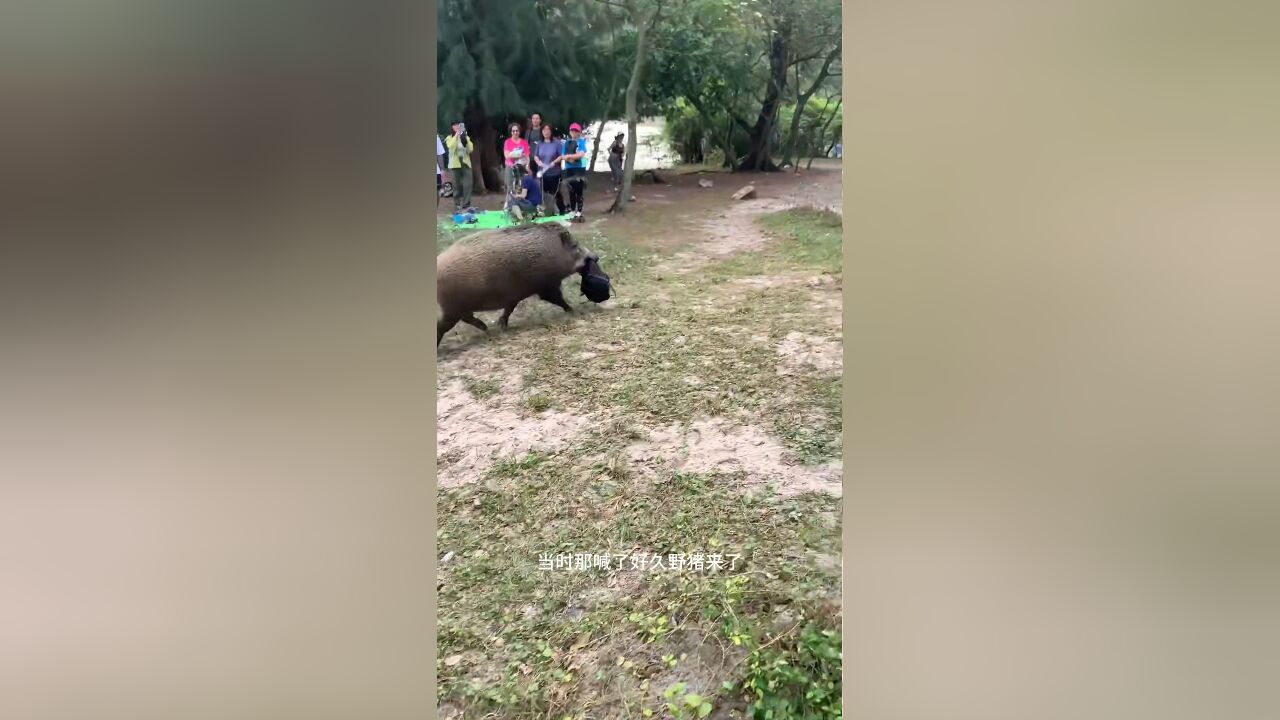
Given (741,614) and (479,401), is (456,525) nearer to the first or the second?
(479,401)

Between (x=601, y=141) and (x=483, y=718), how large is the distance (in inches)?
78.5

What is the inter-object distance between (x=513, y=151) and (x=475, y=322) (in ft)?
2.06

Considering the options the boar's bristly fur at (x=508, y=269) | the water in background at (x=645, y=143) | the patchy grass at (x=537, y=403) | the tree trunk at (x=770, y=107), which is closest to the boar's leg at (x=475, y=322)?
the boar's bristly fur at (x=508, y=269)

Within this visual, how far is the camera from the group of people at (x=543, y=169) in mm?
2916

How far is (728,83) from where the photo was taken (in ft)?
9.63

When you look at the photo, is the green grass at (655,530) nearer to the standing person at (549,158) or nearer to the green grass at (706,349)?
the green grass at (706,349)

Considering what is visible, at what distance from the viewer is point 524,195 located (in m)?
2.95

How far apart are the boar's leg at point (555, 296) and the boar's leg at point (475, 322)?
0.76 ft

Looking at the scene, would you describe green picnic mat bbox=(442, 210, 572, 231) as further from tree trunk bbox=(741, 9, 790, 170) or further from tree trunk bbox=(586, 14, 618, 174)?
tree trunk bbox=(741, 9, 790, 170)

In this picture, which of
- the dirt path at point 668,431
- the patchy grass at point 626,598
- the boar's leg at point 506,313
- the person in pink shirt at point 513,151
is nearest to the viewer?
the patchy grass at point 626,598

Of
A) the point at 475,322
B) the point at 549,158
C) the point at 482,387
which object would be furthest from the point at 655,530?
the point at 549,158

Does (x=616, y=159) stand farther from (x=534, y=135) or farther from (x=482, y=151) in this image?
(x=482, y=151)

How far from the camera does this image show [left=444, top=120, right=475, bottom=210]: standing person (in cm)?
283

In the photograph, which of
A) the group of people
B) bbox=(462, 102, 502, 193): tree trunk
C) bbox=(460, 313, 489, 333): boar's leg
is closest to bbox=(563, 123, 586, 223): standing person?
the group of people
